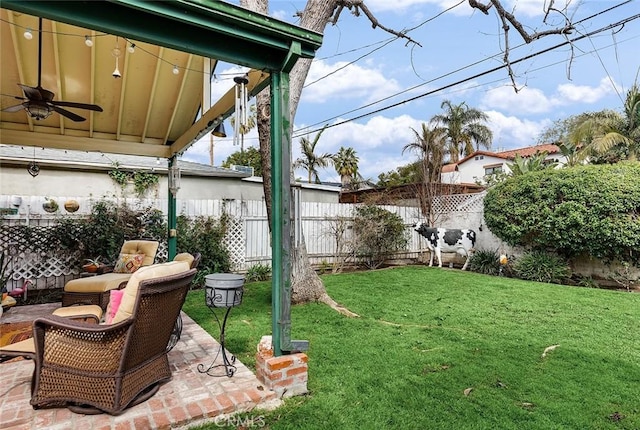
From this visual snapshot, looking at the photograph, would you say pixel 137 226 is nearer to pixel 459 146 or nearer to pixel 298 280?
pixel 298 280

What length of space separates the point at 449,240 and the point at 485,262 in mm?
1075

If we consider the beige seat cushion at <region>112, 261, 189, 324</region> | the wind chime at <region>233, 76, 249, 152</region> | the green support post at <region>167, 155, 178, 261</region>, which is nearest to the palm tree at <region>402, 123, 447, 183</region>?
the green support post at <region>167, 155, 178, 261</region>

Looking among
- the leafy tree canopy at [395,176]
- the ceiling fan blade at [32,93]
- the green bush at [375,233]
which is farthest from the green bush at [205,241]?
the leafy tree canopy at [395,176]

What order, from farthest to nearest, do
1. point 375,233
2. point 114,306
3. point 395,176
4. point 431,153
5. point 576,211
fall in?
point 395,176 < point 431,153 < point 375,233 < point 576,211 < point 114,306

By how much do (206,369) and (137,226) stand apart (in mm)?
5279

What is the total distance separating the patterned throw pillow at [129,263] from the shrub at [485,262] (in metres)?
8.10

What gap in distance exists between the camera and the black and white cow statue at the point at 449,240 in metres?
9.77

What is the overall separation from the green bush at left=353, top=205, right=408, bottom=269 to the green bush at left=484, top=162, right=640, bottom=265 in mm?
2671

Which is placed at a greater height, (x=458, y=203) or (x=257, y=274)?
(x=458, y=203)

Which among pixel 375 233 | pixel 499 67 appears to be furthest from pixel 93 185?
pixel 499 67

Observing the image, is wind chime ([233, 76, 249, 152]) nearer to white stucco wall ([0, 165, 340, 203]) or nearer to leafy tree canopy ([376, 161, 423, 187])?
white stucco wall ([0, 165, 340, 203])

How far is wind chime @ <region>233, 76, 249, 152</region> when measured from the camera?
10.9 feet

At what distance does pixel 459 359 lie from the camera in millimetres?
3520

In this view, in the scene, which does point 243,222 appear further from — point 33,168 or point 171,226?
point 33,168
